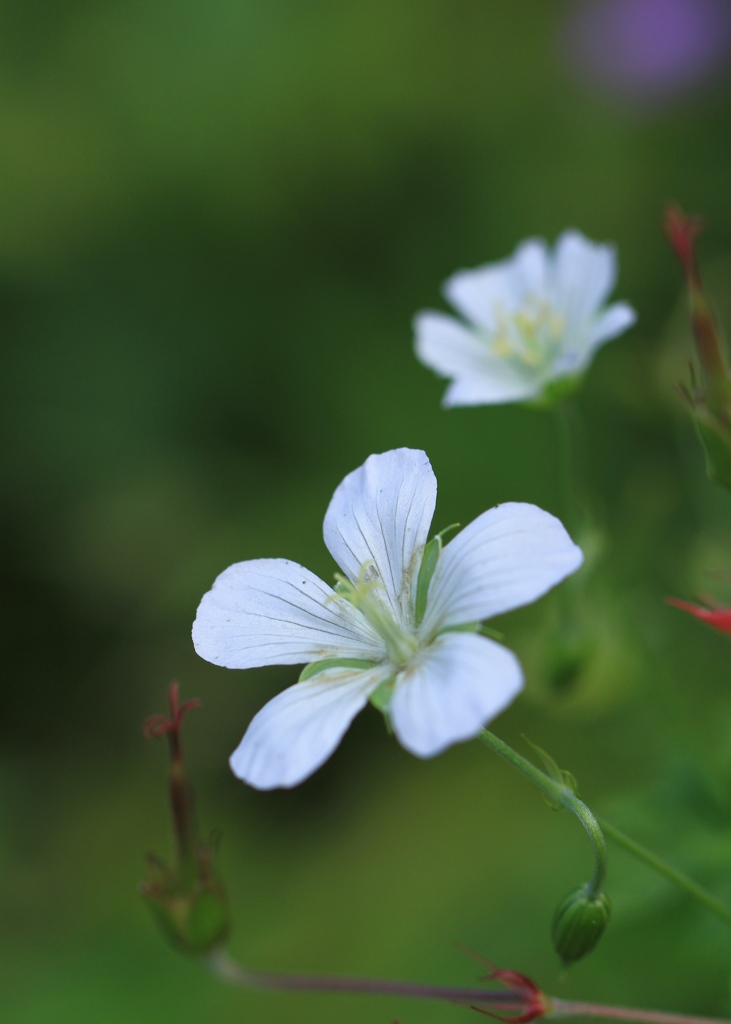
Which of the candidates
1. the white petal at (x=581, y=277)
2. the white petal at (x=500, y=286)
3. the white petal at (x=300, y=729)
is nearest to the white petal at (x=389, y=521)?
the white petal at (x=300, y=729)

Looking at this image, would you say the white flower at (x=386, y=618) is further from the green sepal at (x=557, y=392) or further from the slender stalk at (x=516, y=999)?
the green sepal at (x=557, y=392)

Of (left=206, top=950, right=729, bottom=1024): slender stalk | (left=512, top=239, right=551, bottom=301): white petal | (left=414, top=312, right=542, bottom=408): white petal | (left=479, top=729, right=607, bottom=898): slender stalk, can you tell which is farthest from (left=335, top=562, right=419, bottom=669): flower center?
(left=512, top=239, right=551, bottom=301): white petal

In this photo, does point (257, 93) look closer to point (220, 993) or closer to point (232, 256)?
point (232, 256)

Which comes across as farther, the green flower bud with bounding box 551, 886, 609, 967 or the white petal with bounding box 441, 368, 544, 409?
the white petal with bounding box 441, 368, 544, 409

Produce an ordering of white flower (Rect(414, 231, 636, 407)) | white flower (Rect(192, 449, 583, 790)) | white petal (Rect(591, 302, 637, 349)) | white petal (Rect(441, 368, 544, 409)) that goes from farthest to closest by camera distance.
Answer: white flower (Rect(414, 231, 636, 407))
white petal (Rect(441, 368, 544, 409))
white petal (Rect(591, 302, 637, 349))
white flower (Rect(192, 449, 583, 790))

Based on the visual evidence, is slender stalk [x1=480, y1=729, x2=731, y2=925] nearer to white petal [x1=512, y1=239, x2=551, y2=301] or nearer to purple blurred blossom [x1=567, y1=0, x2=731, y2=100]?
white petal [x1=512, y1=239, x2=551, y2=301]

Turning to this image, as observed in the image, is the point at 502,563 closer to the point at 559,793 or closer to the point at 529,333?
the point at 559,793
